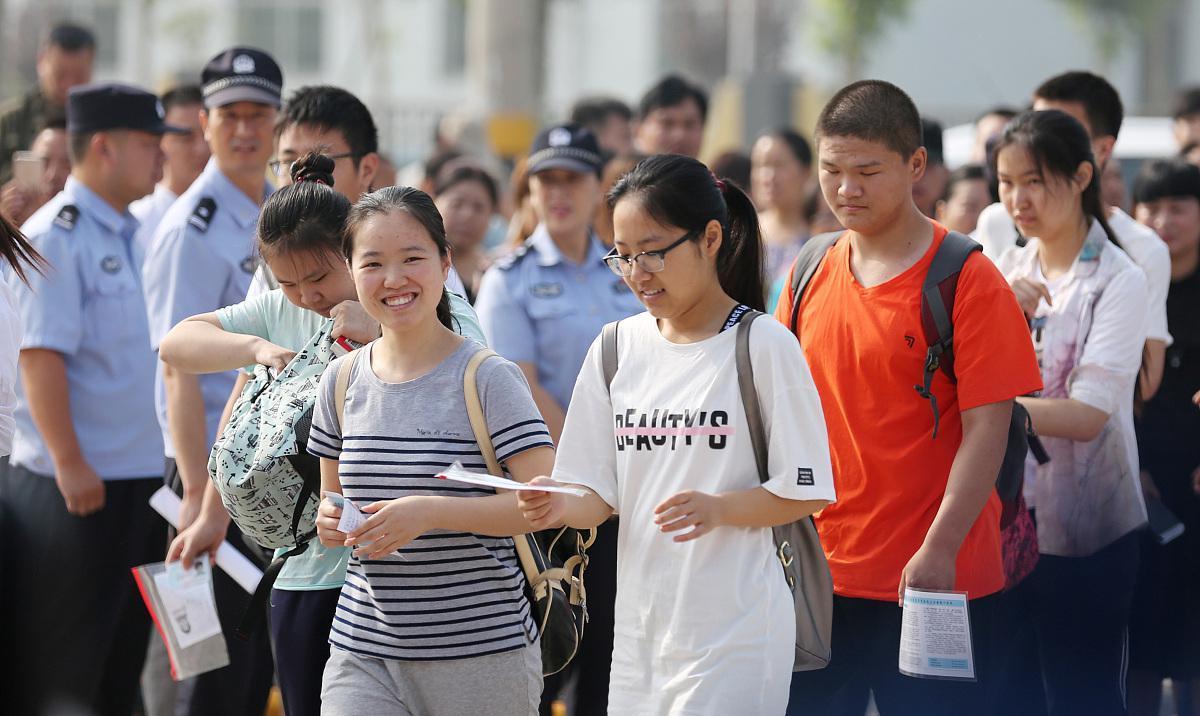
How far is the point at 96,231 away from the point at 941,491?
130 inches

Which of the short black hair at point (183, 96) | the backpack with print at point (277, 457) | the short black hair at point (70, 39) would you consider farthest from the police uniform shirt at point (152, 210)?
the backpack with print at point (277, 457)

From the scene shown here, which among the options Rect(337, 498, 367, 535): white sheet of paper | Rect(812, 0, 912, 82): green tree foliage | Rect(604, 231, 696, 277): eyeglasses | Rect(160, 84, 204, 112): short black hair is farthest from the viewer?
Rect(812, 0, 912, 82): green tree foliage

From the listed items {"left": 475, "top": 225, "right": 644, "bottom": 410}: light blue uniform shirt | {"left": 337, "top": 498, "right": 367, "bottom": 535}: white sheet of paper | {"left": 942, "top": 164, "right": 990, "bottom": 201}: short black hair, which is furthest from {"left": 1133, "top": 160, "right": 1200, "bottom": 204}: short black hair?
{"left": 337, "top": 498, "right": 367, "bottom": 535}: white sheet of paper

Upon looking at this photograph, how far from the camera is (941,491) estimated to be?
158 inches

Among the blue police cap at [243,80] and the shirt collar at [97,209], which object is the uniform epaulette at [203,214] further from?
the shirt collar at [97,209]

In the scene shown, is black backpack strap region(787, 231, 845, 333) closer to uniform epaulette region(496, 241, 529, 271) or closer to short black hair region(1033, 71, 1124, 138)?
short black hair region(1033, 71, 1124, 138)

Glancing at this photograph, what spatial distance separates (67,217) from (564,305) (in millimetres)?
1816

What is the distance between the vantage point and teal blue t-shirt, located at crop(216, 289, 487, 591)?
3.97 meters

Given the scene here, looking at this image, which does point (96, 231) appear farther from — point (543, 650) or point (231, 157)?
point (543, 650)

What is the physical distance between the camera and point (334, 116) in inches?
189

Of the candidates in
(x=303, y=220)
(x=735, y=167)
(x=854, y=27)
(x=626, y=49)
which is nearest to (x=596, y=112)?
(x=735, y=167)

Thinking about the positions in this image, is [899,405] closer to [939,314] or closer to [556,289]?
[939,314]

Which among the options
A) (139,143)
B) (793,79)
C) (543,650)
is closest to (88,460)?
(139,143)

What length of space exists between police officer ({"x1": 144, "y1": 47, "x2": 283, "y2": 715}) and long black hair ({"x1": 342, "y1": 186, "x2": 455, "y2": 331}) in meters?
1.35
